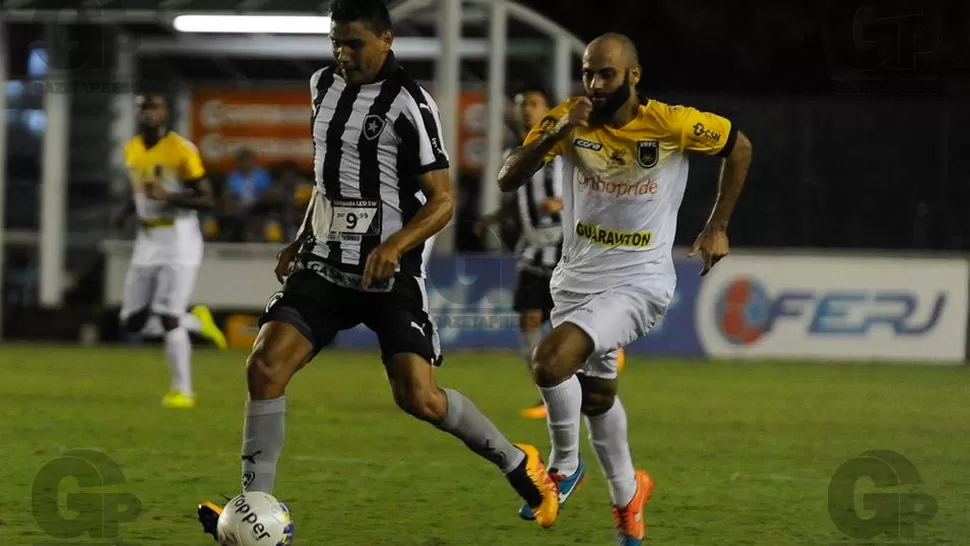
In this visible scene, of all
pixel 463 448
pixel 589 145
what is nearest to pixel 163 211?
pixel 463 448

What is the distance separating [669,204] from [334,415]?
5788mm

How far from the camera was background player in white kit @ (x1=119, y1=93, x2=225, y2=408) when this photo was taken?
13039 mm

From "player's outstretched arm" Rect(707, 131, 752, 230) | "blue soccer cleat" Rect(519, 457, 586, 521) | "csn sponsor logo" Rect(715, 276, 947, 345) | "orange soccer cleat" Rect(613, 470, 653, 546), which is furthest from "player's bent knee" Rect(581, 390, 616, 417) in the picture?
"csn sponsor logo" Rect(715, 276, 947, 345)

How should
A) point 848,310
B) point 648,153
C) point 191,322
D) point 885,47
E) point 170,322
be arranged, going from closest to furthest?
point 648,153 → point 170,322 → point 191,322 → point 848,310 → point 885,47

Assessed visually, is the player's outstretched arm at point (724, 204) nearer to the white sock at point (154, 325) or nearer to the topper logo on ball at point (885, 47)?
the white sock at point (154, 325)

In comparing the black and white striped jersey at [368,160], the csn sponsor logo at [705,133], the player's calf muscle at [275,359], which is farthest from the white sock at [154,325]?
the csn sponsor logo at [705,133]

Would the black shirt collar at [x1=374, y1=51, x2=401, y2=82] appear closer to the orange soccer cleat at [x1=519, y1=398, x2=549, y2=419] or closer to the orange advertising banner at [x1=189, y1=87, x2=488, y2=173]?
the orange soccer cleat at [x1=519, y1=398, x2=549, y2=419]

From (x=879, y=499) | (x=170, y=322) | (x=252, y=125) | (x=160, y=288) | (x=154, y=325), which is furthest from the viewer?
(x=252, y=125)

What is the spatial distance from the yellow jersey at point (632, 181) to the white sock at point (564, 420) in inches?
16.6

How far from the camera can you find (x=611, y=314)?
704cm

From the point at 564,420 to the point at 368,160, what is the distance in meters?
1.42

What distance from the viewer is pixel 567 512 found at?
27.0ft

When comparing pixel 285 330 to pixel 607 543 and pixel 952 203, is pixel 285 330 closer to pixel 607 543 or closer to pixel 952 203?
pixel 607 543

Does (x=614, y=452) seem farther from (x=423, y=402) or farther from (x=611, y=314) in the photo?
(x=423, y=402)
